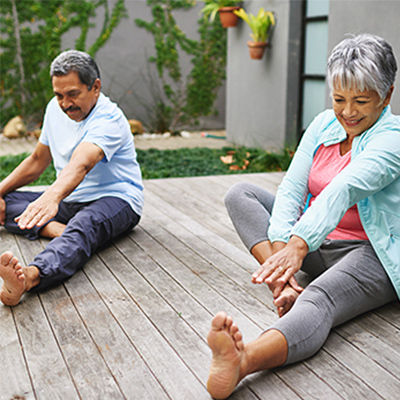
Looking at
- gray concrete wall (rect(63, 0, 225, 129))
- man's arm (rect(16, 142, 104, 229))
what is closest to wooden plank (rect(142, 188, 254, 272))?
man's arm (rect(16, 142, 104, 229))

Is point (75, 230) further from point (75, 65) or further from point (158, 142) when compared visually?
Answer: point (158, 142)

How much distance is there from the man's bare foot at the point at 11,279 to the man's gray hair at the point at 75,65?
3.09 feet

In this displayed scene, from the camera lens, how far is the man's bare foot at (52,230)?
283 cm

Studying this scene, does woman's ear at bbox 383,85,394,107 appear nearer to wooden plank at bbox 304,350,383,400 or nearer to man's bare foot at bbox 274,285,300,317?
man's bare foot at bbox 274,285,300,317

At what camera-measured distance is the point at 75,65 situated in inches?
99.2

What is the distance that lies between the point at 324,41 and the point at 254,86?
4.07 ft

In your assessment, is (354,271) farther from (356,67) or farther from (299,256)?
(356,67)

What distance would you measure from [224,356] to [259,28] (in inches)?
200

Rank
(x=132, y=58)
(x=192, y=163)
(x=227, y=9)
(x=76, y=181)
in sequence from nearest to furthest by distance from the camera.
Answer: (x=76, y=181)
(x=192, y=163)
(x=227, y=9)
(x=132, y=58)

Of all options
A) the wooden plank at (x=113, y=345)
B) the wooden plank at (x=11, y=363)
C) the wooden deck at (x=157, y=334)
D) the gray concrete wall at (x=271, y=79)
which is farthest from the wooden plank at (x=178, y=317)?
the gray concrete wall at (x=271, y=79)

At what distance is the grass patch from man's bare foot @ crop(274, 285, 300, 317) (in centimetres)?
327

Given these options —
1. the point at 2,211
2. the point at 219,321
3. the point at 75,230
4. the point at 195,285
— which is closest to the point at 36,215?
the point at 75,230

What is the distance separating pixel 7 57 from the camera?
25.0ft

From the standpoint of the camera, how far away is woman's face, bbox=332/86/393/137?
1.78 metres
